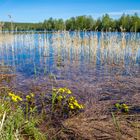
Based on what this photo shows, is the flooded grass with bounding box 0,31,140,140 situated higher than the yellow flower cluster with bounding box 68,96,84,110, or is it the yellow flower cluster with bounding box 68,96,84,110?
the yellow flower cluster with bounding box 68,96,84,110

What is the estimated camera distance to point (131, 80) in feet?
29.3

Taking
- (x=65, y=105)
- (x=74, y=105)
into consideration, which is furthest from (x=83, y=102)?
(x=74, y=105)

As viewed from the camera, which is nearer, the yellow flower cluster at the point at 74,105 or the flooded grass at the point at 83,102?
the flooded grass at the point at 83,102

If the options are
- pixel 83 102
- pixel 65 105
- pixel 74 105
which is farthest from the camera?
pixel 83 102

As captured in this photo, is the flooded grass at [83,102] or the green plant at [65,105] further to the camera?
the green plant at [65,105]

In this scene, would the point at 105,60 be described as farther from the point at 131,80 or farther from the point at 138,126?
the point at 138,126

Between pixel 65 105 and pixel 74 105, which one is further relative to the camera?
pixel 65 105

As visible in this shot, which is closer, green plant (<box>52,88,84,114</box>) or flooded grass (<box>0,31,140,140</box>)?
flooded grass (<box>0,31,140,140</box>)

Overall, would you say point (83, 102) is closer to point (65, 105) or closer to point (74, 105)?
point (65, 105)

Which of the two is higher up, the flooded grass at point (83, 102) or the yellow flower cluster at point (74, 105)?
the yellow flower cluster at point (74, 105)

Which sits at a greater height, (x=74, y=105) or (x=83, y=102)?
(x=74, y=105)

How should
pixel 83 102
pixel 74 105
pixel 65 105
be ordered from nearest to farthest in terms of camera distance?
pixel 74 105 < pixel 65 105 < pixel 83 102

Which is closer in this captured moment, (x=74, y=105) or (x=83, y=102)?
(x=74, y=105)

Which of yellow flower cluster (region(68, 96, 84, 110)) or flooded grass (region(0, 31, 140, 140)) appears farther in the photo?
yellow flower cluster (region(68, 96, 84, 110))
